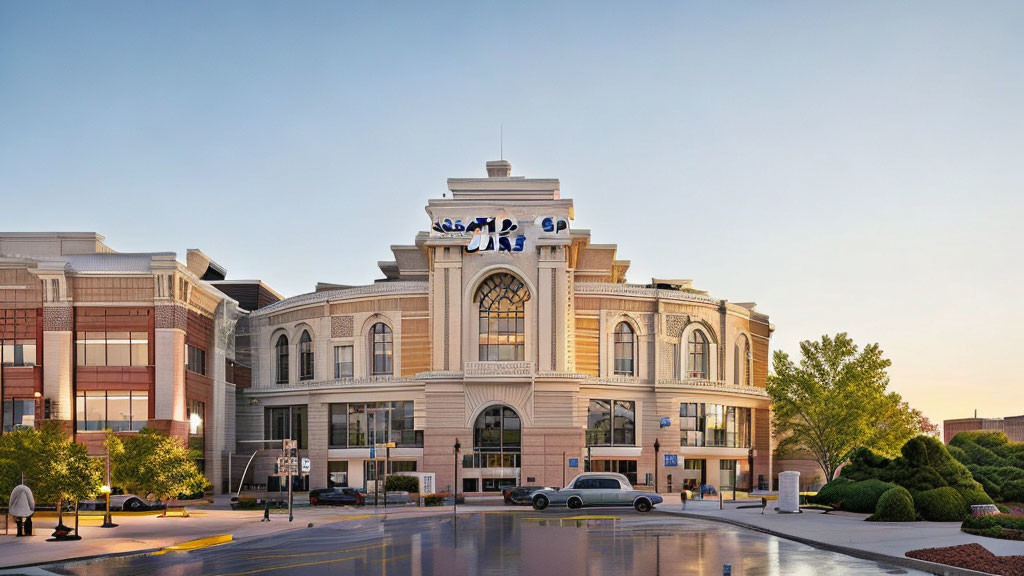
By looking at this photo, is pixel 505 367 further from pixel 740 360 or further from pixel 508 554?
pixel 508 554

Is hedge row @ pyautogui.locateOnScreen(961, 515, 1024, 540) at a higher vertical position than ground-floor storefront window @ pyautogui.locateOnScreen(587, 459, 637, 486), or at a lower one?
higher

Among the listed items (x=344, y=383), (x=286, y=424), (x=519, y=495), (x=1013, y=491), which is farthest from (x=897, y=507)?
(x=286, y=424)

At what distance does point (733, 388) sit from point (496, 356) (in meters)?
22.6

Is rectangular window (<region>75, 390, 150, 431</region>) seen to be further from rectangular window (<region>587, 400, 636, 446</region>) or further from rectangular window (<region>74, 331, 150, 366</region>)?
rectangular window (<region>587, 400, 636, 446</region>)

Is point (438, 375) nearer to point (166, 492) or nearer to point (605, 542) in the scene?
point (166, 492)

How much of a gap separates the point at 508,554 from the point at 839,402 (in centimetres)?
5802

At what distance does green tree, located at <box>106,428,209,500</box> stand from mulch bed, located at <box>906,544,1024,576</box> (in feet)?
147

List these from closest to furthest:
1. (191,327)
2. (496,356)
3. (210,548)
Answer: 1. (210,548)
2. (191,327)
3. (496,356)

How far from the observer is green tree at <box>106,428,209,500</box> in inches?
2408

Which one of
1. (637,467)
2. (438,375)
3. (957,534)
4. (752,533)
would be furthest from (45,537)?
(637,467)

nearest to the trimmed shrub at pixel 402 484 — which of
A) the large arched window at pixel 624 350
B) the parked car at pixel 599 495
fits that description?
the large arched window at pixel 624 350

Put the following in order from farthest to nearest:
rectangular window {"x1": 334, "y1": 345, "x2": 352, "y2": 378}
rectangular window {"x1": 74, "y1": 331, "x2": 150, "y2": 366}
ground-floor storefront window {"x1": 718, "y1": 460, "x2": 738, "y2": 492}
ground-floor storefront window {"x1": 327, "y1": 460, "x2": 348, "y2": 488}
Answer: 1. ground-floor storefront window {"x1": 718, "y1": 460, "x2": 738, "y2": 492}
2. rectangular window {"x1": 334, "y1": 345, "x2": 352, "y2": 378}
3. ground-floor storefront window {"x1": 327, "y1": 460, "x2": 348, "y2": 488}
4. rectangular window {"x1": 74, "y1": 331, "x2": 150, "y2": 366}

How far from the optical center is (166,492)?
61.6 metres

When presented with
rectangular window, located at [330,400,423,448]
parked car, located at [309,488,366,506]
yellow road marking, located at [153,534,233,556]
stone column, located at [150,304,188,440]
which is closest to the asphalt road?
yellow road marking, located at [153,534,233,556]
